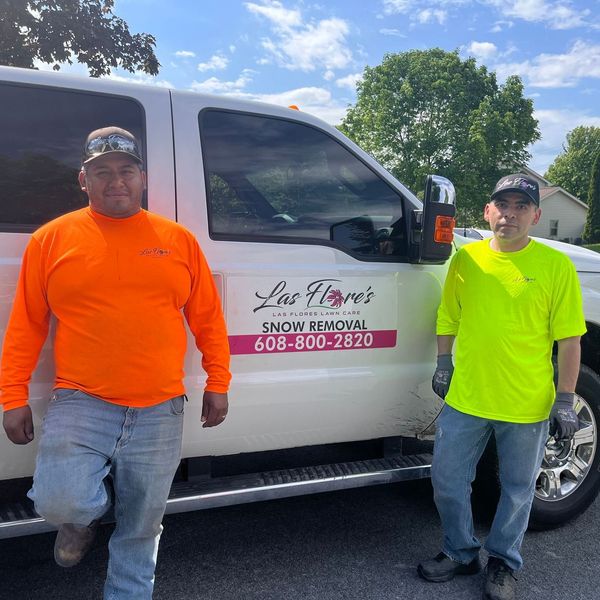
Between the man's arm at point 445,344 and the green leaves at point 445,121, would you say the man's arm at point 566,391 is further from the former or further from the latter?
the green leaves at point 445,121

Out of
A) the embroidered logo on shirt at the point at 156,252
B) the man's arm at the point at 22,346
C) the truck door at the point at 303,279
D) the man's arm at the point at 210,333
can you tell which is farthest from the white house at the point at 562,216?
the man's arm at the point at 22,346

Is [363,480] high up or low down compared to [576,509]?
up

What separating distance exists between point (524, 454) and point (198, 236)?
1.70 metres

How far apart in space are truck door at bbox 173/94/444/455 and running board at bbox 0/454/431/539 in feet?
0.47

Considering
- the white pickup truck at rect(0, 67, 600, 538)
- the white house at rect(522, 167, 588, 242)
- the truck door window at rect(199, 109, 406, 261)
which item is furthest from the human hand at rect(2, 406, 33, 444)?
the white house at rect(522, 167, 588, 242)

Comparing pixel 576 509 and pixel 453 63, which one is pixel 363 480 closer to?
pixel 576 509

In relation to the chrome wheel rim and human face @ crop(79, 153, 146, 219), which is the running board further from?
human face @ crop(79, 153, 146, 219)

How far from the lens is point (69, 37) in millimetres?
8891

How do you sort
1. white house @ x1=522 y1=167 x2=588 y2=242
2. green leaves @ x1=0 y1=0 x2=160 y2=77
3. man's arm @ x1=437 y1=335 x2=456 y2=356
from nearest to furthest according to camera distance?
man's arm @ x1=437 y1=335 x2=456 y2=356 < green leaves @ x1=0 y1=0 x2=160 y2=77 < white house @ x1=522 y1=167 x2=588 y2=242

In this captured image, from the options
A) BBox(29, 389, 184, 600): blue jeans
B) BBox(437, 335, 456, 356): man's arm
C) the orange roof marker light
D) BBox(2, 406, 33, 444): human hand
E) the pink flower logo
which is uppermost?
the orange roof marker light

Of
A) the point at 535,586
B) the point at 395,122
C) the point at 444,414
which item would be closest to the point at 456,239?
the point at 444,414

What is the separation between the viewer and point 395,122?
110 feet

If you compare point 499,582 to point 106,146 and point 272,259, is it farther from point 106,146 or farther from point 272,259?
point 106,146

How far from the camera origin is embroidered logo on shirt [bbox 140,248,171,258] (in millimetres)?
2092
